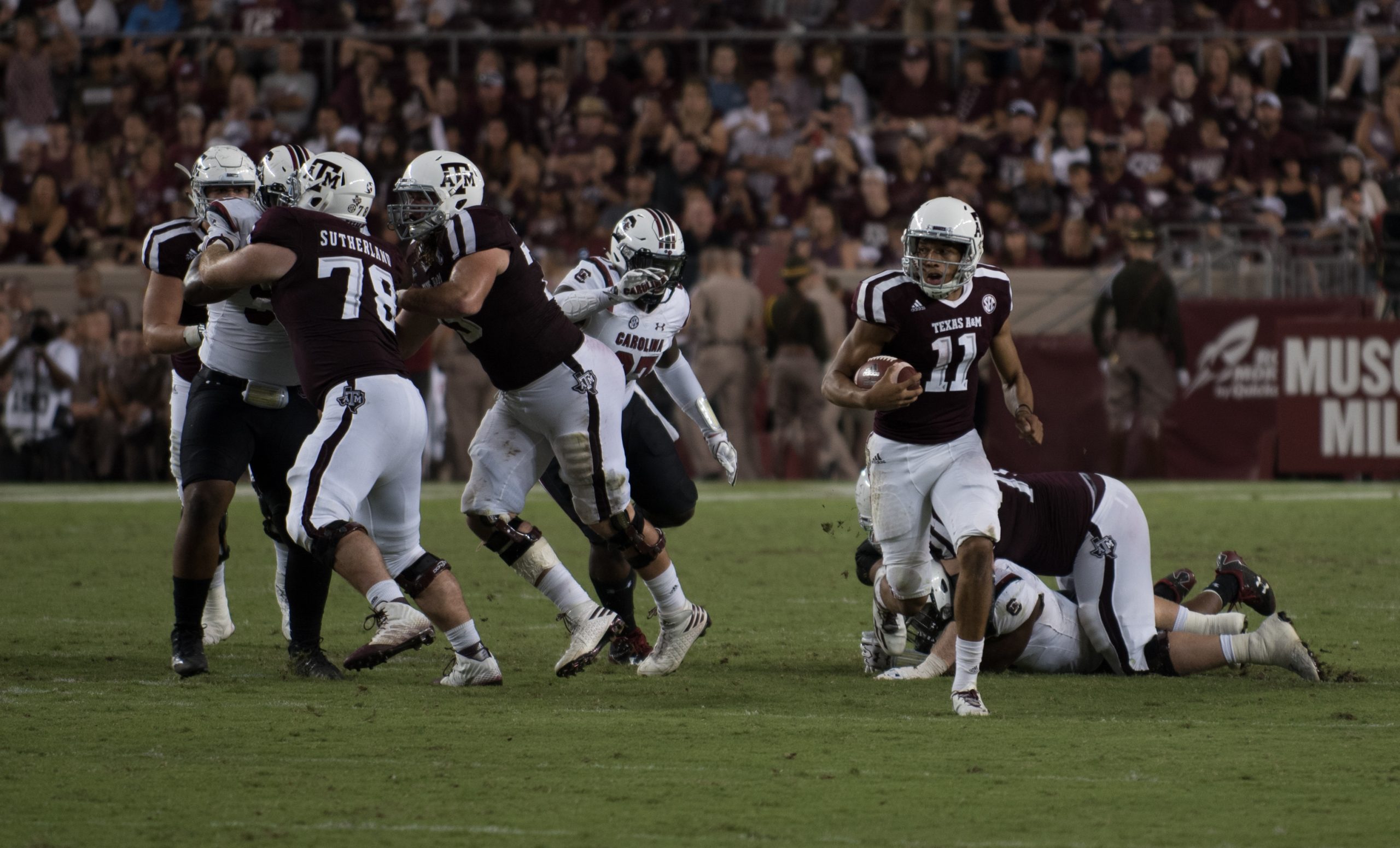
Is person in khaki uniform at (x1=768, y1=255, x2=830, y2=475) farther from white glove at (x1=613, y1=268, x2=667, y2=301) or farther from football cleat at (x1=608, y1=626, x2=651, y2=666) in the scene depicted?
Result: white glove at (x1=613, y1=268, x2=667, y2=301)

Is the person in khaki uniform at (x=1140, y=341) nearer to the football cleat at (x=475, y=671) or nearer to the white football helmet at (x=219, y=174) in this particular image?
the white football helmet at (x=219, y=174)

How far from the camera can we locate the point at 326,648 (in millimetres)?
7711

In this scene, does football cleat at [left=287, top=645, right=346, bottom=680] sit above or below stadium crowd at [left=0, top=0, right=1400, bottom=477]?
below

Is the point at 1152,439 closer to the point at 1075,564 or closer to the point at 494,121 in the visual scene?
the point at 494,121

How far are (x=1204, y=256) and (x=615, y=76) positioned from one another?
6391 millimetres

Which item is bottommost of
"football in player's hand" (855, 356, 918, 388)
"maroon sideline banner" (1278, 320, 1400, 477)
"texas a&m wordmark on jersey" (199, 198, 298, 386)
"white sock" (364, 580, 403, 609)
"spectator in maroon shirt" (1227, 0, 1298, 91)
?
"maroon sideline banner" (1278, 320, 1400, 477)

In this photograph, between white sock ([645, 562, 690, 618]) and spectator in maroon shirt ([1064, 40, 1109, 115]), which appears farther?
spectator in maroon shirt ([1064, 40, 1109, 115])

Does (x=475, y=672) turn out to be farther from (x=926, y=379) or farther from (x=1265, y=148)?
(x=1265, y=148)

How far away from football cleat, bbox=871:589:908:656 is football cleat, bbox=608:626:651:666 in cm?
97

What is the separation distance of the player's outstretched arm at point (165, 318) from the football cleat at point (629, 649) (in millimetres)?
2012

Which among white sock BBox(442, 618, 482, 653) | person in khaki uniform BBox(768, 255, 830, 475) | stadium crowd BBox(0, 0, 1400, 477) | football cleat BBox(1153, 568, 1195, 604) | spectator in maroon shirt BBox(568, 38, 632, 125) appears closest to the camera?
white sock BBox(442, 618, 482, 653)

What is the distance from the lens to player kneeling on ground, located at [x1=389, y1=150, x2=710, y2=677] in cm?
672

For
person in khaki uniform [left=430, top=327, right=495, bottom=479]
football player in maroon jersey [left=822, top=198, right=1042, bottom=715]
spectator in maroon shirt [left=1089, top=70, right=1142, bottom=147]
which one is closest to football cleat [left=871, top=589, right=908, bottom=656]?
football player in maroon jersey [left=822, top=198, right=1042, bottom=715]

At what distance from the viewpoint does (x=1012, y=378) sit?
6.86 metres
